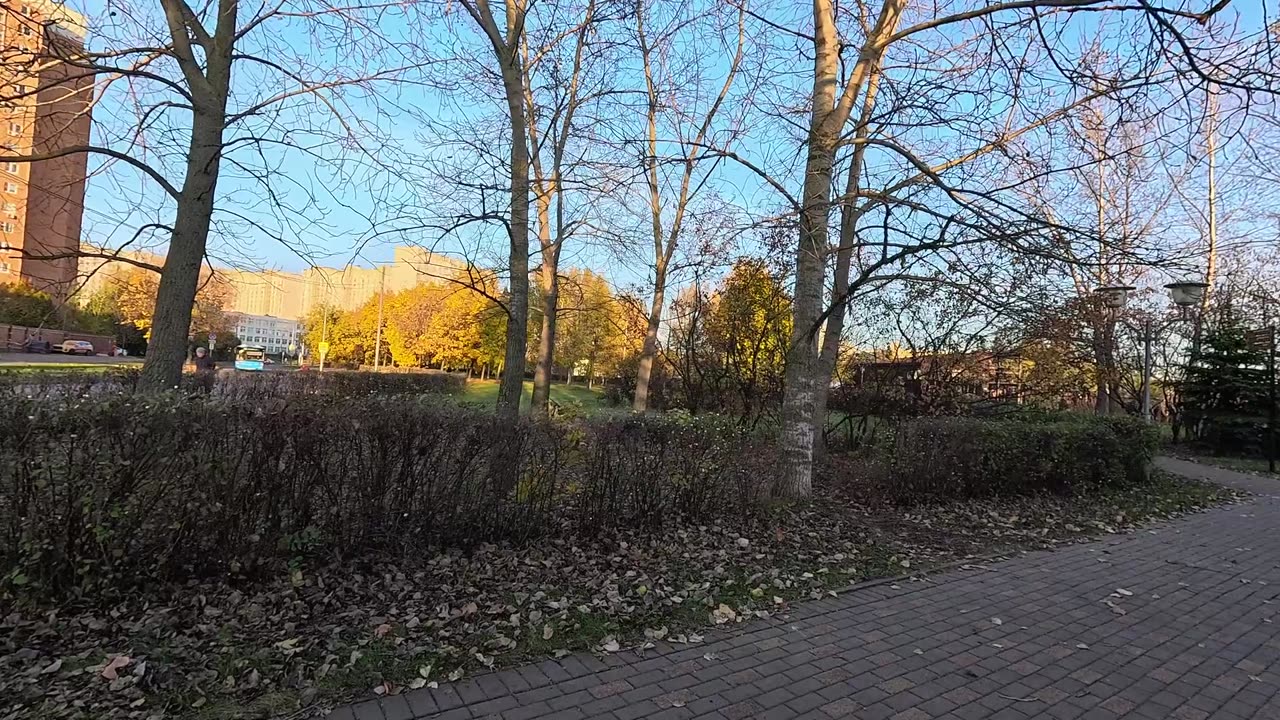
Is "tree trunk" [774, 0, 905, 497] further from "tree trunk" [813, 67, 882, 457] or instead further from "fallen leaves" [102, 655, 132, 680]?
"fallen leaves" [102, 655, 132, 680]

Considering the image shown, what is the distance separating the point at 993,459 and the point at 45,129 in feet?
39.0

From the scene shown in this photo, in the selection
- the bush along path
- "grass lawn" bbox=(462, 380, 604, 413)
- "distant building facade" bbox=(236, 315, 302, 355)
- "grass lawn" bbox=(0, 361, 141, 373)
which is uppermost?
"distant building facade" bbox=(236, 315, 302, 355)

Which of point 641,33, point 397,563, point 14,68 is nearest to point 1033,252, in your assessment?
point 397,563

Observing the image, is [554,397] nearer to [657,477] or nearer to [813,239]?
[813,239]

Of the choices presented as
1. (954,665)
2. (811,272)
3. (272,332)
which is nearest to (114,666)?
(954,665)

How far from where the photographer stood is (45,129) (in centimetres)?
724

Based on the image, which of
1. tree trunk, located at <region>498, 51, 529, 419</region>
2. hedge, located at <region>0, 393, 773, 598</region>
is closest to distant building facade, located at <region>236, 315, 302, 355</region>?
tree trunk, located at <region>498, 51, 529, 419</region>

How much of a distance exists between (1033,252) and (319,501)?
6.04m

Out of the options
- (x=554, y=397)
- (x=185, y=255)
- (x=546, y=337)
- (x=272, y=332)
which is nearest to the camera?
(x=185, y=255)

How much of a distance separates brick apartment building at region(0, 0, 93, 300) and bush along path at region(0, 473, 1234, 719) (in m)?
4.71

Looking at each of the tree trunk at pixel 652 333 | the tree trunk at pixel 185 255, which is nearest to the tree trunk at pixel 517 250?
the tree trunk at pixel 185 255

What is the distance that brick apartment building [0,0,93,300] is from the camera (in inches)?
241

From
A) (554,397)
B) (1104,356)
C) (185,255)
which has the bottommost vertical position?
(554,397)

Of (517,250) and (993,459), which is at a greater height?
(517,250)
